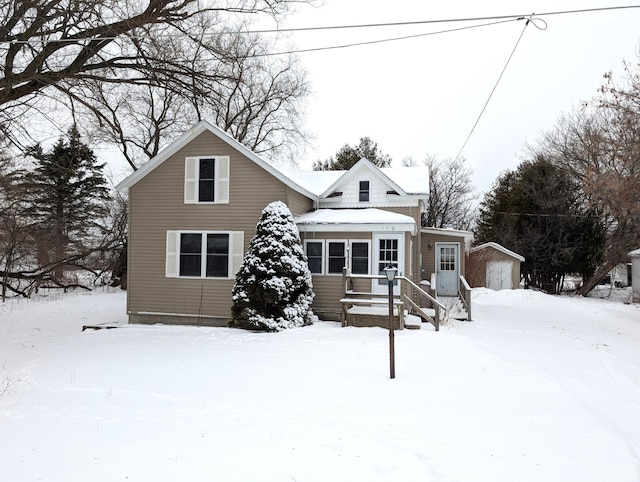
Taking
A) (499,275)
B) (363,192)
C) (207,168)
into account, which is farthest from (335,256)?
(499,275)

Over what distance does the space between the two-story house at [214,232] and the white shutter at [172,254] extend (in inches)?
1.2

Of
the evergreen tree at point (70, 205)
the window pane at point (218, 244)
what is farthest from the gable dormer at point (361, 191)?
the evergreen tree at point (70, 205)

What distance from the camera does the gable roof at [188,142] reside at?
1309 centimetres

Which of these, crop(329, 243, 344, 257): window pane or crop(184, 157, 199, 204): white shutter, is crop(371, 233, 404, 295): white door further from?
crop(184, 157, 199, 204): white shutter

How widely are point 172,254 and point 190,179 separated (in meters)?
2.28

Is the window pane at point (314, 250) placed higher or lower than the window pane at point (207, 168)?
lower

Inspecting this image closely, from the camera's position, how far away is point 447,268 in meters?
19.7

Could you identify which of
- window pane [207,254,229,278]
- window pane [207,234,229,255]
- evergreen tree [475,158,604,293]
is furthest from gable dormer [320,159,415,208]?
evergreen tree [475,158,604,293]

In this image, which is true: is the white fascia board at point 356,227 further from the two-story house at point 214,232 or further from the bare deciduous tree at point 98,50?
the bare deciduous tree at point 98,50

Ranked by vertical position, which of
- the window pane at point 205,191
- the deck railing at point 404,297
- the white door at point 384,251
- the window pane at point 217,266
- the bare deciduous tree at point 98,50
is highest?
the bare deciduous tree at point 98,50

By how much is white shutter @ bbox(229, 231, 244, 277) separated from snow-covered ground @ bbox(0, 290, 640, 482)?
2394 millimetres

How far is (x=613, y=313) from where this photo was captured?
18156 mm

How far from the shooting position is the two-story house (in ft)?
43.6

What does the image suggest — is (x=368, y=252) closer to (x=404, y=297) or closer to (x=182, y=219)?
(x=404, y=297)
